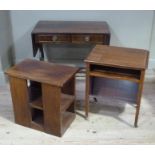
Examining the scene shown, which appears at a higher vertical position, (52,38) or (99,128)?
(52,38)

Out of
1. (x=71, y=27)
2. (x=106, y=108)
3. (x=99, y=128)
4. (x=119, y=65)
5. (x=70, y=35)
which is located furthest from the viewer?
(x=71, y=27)

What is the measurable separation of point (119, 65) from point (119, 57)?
16cm

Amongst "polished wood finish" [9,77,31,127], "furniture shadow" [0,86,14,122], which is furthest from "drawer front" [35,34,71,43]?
"polished wood finish" [9,77,31,127]

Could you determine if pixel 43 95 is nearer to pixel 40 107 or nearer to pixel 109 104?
pixel 40 107

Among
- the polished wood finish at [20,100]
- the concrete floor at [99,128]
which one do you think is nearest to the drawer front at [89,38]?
the concrete floor at [99,128]

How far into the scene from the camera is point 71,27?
104 inches

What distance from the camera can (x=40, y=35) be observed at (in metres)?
2.50

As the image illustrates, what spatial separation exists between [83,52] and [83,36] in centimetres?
55

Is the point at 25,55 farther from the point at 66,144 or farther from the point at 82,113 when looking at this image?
the point at 66,144

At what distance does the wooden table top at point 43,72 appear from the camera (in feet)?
5.76

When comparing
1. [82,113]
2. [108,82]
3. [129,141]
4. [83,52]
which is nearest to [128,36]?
[83,52]

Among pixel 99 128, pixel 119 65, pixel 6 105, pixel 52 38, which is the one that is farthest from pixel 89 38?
pixel 6 105

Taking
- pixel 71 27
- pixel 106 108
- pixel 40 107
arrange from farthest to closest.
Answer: pixel 71 27 < pixel 106 108 < pixel 40 107
